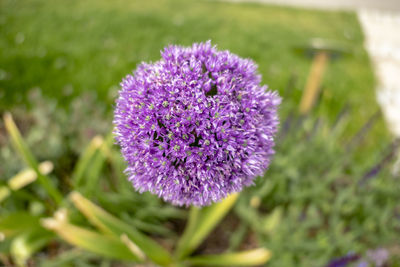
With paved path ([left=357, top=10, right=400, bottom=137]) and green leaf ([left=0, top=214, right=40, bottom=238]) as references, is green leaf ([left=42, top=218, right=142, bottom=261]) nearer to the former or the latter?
green leaf ([left=0, top=214, right=40, bottom=238])

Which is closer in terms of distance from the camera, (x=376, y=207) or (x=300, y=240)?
(x=300, y=240)

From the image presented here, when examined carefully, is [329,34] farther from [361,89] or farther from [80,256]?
[80,256]

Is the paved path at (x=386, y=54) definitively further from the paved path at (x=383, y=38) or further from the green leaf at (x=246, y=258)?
the green leaf at (x=246, y=258)

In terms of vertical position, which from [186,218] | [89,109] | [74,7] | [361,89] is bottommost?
[186,218]

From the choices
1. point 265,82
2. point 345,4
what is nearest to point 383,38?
point 345,4

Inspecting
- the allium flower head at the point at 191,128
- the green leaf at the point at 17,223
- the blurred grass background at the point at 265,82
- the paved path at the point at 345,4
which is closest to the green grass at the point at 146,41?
the blurred grass background at the point at 265,82

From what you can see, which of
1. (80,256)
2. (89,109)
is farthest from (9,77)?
(80,256)

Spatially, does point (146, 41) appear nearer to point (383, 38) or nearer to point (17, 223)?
point (17, 223)
